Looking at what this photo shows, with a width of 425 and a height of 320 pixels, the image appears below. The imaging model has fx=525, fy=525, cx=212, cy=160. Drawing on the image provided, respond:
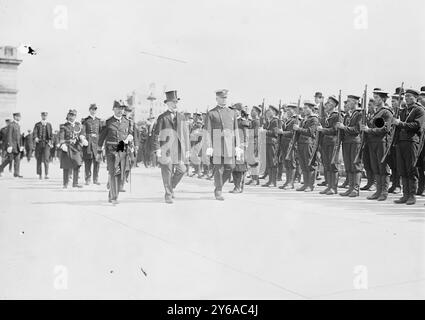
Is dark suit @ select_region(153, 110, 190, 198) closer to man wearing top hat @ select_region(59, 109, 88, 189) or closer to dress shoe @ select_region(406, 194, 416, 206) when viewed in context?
man wearing top hat @ select_region(59, 109, 88, 189)

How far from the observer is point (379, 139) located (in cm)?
1031

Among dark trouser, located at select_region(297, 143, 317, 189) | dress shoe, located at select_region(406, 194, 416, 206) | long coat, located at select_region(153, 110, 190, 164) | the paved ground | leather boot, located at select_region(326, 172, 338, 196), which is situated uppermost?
long coat, located at select_region(153, 110, 190, 164)

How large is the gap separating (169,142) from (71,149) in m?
3.84

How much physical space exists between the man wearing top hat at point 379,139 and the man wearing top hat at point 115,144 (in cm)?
473

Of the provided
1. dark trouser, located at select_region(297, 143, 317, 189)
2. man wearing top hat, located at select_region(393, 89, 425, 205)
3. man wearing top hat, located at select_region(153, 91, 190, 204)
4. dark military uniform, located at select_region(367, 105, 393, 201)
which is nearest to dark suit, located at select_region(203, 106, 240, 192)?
man wearing top hat, located at select_region(153, 91, 190, 204)

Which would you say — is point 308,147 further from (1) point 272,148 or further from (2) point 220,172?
(2) point 220,172

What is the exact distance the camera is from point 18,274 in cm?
453

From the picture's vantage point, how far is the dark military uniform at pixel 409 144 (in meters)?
9.27

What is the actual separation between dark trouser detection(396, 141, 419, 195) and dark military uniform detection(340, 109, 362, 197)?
1256 millimetres

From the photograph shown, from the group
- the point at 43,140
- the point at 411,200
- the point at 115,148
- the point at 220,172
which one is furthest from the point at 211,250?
the point at 43,140

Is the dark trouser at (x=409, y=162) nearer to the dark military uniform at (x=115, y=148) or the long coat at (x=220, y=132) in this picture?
the long coat at (x=220, y=132)

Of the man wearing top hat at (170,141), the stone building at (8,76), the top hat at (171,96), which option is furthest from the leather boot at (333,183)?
the stone building at (8,76)

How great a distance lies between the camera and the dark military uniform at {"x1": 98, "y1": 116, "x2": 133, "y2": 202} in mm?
8906
